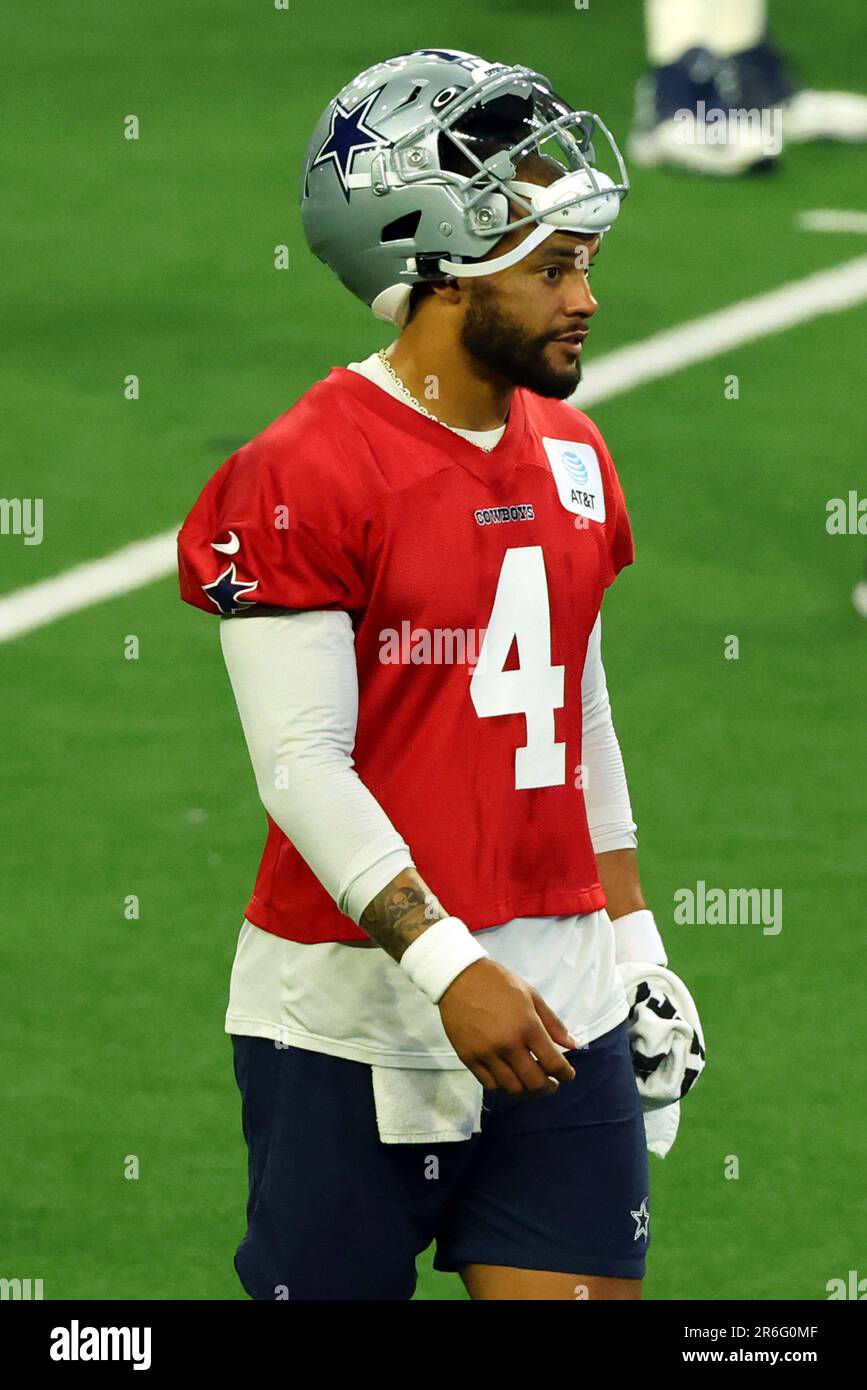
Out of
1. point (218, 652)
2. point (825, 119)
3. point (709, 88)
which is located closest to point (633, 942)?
point (218, 652)

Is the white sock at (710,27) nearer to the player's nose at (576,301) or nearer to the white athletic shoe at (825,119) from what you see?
the white athletic shoe at (825,119)

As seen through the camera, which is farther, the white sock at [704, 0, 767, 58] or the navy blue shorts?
the white sock at [704, 0, 767, 58]

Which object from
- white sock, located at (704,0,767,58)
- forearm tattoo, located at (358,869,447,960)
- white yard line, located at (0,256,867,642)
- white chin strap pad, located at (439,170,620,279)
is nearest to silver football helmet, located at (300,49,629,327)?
white chin strap pad, located at (439,170,620,279)

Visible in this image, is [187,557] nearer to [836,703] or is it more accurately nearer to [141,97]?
[836,703]

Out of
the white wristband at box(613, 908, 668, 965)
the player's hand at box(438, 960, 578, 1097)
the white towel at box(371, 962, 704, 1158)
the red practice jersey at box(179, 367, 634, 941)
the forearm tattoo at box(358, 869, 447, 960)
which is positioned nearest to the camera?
the player's hand at box(438, 960, 578, 1097)

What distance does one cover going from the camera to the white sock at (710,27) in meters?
16.8

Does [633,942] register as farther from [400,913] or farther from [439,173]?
[439,173]

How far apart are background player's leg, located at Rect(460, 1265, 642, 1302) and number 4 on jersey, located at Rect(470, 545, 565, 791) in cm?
74

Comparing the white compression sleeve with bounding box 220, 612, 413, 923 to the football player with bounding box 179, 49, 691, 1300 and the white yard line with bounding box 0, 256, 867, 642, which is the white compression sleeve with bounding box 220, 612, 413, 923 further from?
the white yard line with bounding box 0, 256, 867, 642

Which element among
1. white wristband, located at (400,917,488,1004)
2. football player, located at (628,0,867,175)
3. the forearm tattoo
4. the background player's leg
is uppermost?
football player, located at (628,0,867,175)

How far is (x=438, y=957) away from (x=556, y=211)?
1.16 m

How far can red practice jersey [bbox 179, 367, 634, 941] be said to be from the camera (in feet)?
13.9

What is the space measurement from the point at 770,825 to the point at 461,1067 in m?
4.95

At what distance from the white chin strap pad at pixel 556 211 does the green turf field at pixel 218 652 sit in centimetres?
276
